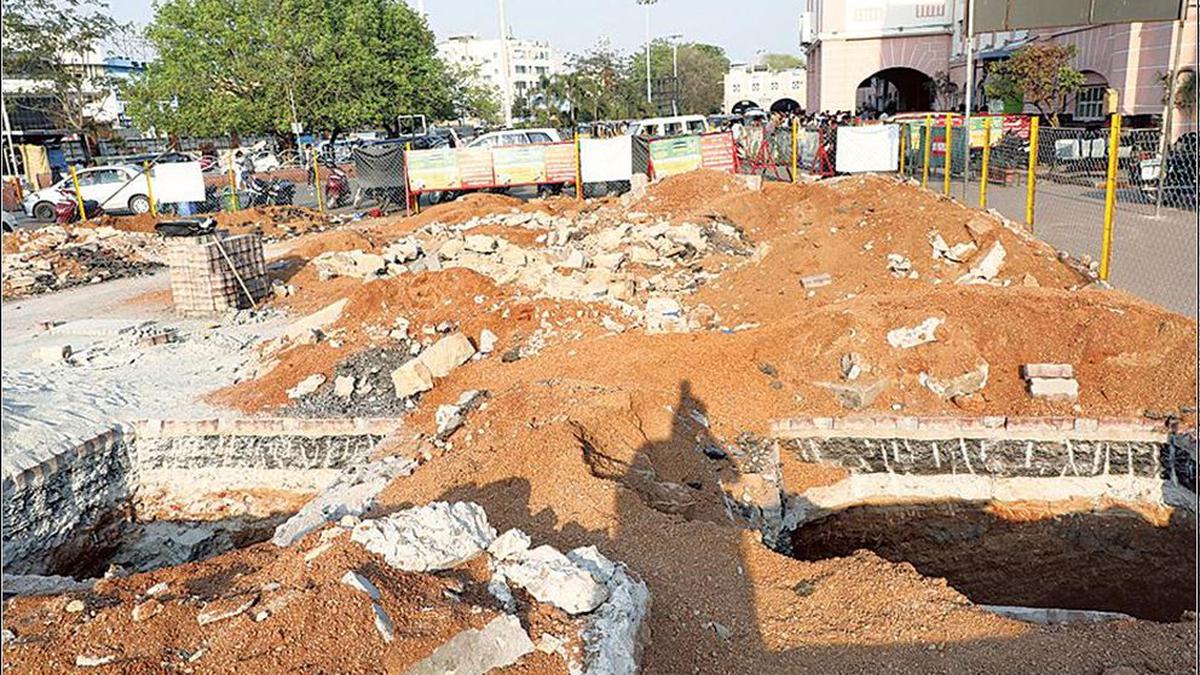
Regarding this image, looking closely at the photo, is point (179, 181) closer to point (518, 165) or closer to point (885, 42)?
point (518, 165)

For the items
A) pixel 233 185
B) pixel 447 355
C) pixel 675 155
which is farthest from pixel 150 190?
pixel 447 355

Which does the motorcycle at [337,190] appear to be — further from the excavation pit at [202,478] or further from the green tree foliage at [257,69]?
the excavation pit at [202,478]

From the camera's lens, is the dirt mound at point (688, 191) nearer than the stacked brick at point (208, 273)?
No

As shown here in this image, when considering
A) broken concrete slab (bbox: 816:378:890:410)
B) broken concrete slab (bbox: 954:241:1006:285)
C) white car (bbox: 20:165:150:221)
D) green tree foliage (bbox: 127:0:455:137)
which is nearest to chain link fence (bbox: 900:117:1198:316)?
broken concrete slab (bbox: 954:241:1006:285)

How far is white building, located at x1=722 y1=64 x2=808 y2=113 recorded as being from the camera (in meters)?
72.1

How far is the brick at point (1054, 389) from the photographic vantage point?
7395 mm

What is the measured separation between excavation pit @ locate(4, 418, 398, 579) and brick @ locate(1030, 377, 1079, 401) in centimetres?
562

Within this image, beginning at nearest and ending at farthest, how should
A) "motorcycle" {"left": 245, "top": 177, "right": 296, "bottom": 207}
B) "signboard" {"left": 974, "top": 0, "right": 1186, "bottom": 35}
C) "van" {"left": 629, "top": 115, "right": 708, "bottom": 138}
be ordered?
1. "signboard" {"left": 974, "top": 0, "right": 1186, "bottom": 35}
2. "motorcycle" {"left": 245, "top": 177, "right": 296, "bottom": 207}
3. "van" {"left": 629, "top": 115, "right": 708, "bottom": 138}

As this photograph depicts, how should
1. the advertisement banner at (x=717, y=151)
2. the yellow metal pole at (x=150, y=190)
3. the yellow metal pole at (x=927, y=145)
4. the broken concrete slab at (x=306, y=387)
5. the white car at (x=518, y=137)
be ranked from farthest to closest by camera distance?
the white car at (x=518, y=137), the advertisement banner at (x=717, y=151), the yellow metal pole at (x=150, y=190), the yellow metal pole at (x=927, y=145), the broken concrete slab at (x=306, y=387)

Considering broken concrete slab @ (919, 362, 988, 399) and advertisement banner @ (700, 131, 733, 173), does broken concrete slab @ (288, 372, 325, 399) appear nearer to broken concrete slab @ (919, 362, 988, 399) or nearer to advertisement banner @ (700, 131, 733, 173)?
broken concrete slab @ (919, 362, 988, 399)

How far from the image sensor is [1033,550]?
7195 millimetres

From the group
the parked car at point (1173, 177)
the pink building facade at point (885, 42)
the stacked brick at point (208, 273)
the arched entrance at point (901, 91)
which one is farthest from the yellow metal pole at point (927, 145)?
the arched entrance at point (901, 91)

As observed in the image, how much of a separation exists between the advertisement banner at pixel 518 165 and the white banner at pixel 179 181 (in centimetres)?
681

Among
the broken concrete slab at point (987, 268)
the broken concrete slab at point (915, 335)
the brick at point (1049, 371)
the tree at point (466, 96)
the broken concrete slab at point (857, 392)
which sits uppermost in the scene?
the tree at point (466, 96)
